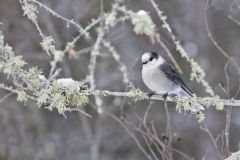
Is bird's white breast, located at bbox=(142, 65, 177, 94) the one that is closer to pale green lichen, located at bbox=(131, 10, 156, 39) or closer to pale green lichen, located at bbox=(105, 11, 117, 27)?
pale green lichen, located at bbox=(105, 11, 117, 27)

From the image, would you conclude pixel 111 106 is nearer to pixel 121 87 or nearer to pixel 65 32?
pixel 121 87

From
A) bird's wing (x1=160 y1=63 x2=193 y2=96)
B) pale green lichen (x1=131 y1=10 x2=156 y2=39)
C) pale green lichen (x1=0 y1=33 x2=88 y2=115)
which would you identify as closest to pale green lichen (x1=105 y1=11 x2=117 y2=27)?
pale green lichen (x1=131 y1=10 x2=156 y2=39)

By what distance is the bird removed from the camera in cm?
470

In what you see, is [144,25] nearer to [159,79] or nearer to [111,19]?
[111,19]

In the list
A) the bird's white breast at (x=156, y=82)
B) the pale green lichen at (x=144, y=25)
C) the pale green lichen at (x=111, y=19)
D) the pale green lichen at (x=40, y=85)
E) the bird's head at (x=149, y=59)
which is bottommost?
the pale green lichen at (x=144, y=25)

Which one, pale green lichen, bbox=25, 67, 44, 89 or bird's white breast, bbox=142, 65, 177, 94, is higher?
bird's white breast, bbox=142, 65, 177, 94

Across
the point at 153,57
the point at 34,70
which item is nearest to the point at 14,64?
the point at 34,70

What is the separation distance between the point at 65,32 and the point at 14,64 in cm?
486

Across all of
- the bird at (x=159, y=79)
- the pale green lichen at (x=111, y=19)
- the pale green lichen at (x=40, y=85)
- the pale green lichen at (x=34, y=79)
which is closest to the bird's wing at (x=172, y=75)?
the bird at (x=159, y=79)

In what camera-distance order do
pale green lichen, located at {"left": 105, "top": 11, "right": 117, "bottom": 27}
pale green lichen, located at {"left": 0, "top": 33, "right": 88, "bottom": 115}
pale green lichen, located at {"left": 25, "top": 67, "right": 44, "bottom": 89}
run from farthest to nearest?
pale green lichen, located at {"left": 25, "top": 67, "right": 44, "bottom": 89}, pale green lichen, located at {"left": 0, "top": 33, "right": 88, "bottom": 115}, pale green lichen, located at {"left": 105, "top": 11, "right": 117, "bottom": 27}

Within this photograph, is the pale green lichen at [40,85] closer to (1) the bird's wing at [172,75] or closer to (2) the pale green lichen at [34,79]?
(2) the pale green lichen at [34,79]

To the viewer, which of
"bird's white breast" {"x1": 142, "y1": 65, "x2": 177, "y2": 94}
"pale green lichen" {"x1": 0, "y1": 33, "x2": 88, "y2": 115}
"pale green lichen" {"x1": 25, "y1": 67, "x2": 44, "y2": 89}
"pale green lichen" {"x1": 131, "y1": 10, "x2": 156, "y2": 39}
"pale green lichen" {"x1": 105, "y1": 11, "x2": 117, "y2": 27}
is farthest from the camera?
"bird's white breast" {"x1": 142, "y1": 65, "x2": 177, "y2": 94}

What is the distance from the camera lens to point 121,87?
7934 millimetres

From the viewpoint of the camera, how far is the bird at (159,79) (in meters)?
4.70
